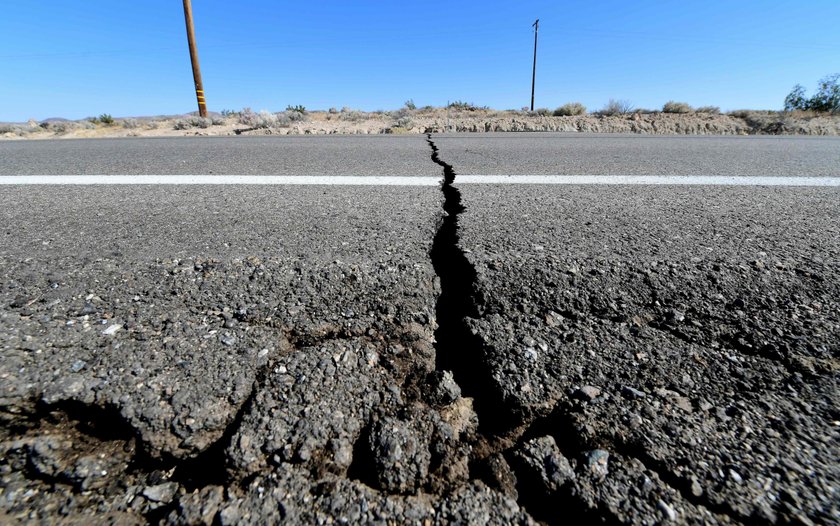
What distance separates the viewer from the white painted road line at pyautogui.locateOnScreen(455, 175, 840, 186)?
9.41 ft

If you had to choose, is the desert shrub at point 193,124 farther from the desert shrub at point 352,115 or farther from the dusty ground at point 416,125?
the desert shrub at point 352,115

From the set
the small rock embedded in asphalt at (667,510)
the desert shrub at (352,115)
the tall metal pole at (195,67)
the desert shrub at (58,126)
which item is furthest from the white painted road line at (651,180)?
the desert shrub at (58,126)

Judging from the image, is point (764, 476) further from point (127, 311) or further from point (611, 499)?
point (127, 311)

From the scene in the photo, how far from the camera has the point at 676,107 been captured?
51.2 feet

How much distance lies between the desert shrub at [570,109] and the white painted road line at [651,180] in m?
13.6

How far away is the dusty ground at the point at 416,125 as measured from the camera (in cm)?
1136

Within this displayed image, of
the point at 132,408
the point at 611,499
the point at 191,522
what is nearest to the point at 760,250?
the point at 611,499

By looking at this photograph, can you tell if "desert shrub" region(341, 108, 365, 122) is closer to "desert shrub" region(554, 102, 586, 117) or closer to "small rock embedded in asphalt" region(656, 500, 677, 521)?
"desert shrub" region(554, 102, 586, 117)

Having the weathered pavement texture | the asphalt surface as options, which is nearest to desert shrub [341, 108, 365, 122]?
the asphalt surface

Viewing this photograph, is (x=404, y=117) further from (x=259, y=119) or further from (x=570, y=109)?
(x=570, y=109)

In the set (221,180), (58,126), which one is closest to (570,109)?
(221,180)

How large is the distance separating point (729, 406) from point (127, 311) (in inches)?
63.0

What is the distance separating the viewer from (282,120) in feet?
43.3

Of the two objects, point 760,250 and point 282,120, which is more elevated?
point 282,120
